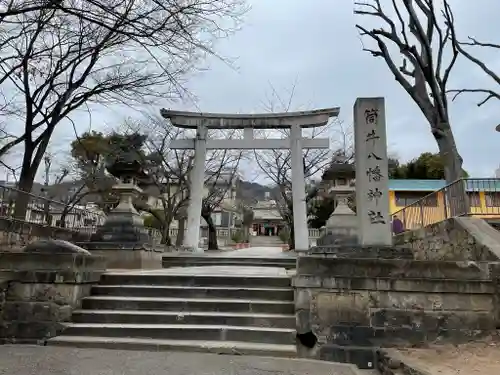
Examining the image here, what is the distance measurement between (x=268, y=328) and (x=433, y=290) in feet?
7.39

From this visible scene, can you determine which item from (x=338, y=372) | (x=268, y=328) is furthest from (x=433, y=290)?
(x=268, y=328)

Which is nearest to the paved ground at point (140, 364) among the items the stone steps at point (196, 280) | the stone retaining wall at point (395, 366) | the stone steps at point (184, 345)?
the stone steps at point (184, 345)

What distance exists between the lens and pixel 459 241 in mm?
6977

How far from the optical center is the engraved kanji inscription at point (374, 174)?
8164mm

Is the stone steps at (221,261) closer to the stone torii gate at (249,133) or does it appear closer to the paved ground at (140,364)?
the stone torii gate at (249,133)

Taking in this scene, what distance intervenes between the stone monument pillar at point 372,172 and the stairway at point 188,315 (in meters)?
2.73

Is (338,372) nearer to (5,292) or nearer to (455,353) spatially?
(455,353)

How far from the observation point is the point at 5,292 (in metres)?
5.23

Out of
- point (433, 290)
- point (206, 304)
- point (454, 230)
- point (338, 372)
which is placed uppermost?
point (454, 230)

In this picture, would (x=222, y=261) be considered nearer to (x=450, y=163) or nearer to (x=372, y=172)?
(x=372, y=172)

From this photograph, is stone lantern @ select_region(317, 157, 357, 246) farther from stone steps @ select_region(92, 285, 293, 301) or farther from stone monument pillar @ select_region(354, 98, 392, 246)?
stone steps @ select_region(92, 285, 293, 301)

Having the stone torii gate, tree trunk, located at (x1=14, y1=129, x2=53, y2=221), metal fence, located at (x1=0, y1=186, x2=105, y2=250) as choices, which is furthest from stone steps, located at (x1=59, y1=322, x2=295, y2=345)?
the stone torii gate

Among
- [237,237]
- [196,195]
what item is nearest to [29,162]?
[196,195]

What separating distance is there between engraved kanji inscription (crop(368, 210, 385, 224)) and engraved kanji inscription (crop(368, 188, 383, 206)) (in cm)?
23
